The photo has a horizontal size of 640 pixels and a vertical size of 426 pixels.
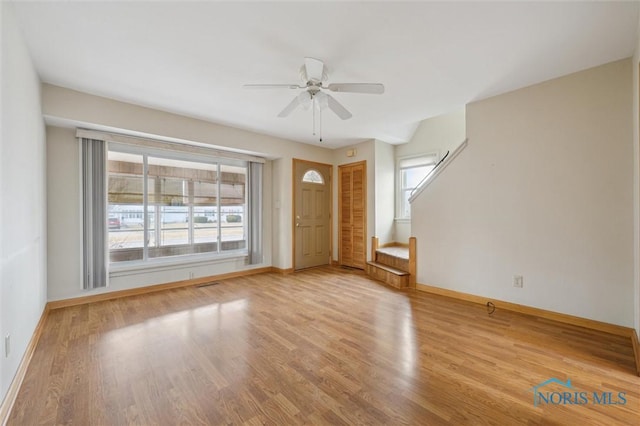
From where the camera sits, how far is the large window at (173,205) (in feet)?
12.3

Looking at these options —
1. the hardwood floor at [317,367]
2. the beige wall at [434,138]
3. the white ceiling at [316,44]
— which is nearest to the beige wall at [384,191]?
the beige wall at [434,138]

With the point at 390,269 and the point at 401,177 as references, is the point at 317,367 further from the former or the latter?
the point at 401,177

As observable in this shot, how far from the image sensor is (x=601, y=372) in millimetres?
1916

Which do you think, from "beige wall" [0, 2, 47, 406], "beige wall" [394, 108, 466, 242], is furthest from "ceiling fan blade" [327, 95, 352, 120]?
"beige wall" [394, 108, 466, 242]

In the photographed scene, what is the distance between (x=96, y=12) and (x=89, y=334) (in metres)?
2.86

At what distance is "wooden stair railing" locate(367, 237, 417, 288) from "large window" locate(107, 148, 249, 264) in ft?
8.40

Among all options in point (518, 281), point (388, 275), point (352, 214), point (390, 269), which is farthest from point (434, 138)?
point (518, 281)

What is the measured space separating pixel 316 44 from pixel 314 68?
0.18 metres

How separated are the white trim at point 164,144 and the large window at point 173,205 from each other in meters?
0.17

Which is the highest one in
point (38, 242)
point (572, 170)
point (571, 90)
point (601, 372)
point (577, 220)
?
point (571, 90)

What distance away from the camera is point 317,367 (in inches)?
77.7

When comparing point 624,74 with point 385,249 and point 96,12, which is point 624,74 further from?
point 96,12

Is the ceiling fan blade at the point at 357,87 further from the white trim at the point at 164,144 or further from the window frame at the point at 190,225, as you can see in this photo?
the window frame at the point at 190,225

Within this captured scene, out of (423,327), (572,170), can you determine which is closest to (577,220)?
(572,170)
